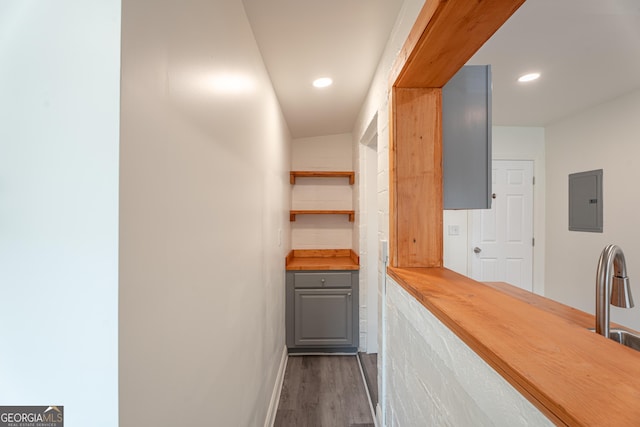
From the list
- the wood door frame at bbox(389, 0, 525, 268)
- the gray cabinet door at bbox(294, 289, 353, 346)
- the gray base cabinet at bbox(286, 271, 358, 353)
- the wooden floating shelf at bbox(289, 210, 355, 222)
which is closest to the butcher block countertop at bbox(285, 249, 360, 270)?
the gray base cabinet at bbox(286, 271, 358, 353)

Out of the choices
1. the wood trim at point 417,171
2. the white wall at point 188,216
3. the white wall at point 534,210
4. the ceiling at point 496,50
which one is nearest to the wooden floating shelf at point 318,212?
the ceiling at point 496,50

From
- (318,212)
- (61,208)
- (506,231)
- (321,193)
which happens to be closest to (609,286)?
(61,208)

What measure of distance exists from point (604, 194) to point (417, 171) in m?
2.59

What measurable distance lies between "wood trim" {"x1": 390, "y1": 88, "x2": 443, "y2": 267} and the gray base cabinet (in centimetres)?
149

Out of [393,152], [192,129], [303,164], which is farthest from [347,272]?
[192,129]

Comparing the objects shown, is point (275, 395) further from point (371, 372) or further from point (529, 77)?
point (529, 77)

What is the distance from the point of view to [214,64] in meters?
0.95

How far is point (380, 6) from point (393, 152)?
0.69 m

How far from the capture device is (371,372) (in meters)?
2.43

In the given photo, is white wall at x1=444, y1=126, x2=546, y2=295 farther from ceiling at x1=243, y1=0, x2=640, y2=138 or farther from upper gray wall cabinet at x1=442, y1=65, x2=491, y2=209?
upper gray wall cabinet at x1=442, y1=65, x2=491, y2=209

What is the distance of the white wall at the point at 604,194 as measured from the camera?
8.10 feet

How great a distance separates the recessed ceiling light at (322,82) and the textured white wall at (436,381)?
145cm

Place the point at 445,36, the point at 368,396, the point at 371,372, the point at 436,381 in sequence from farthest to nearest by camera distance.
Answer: the point at 371,372 < the point at 368,396 < the point at 445,36 < the point at 436,381

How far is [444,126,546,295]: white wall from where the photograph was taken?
→ 3.40 metres
